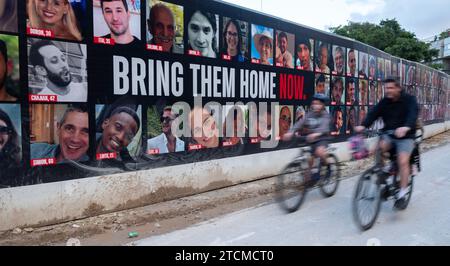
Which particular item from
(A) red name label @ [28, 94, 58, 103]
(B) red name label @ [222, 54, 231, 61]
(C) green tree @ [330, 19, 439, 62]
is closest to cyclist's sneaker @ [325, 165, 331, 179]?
(B) red name label @ [222, 54, 231, 61]

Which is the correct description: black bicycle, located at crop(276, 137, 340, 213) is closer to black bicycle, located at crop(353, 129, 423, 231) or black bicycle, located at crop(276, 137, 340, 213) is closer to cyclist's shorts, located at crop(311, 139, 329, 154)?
cyclist's shorts, located at crop(311, 139, 329, 154)

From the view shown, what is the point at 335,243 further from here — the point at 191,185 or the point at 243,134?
the point at 243,134

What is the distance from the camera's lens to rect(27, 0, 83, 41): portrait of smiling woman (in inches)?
215

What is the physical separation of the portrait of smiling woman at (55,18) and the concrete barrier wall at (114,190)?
2.10 meters

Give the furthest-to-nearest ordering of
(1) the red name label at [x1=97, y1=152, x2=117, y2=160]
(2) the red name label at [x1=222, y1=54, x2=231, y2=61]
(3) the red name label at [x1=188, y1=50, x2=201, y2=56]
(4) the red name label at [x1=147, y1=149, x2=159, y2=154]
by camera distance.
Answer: (2) the red name label at [x1=222, y1=54, x2=231, y2=61], (3) the red name label at [x1=188, y1=50, x2=201, y2=56], (4) the red name label at [x1=147, y1=149, x2=159, y2=154], (1) the red name label at [x1=97, y1=152, x2=117, y2=160]

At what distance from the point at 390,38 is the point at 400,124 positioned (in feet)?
125

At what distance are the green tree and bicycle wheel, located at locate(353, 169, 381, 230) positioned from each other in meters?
35.4

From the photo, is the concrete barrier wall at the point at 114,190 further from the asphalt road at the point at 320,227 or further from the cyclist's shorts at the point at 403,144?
the cyclist's shorts at the point at 403,144

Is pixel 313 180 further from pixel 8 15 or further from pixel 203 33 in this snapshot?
pixel 8 15

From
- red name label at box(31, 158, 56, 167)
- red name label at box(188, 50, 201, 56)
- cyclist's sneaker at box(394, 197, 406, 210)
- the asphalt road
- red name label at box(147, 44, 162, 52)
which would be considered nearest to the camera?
the asphalt road

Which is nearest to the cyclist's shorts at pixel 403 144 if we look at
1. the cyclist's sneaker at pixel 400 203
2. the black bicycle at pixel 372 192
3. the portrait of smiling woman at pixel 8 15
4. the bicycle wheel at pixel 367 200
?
the black bicycle at pixel 372 192

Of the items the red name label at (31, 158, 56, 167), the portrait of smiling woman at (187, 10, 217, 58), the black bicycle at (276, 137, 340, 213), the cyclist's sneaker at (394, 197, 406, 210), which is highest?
the portrait of smiling woman at (187, 10, 217, 58)

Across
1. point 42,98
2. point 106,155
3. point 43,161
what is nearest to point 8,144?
point 43,161

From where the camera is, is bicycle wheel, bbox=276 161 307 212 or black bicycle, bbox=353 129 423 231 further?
bicycle wheel, bbox=276 161 307 212
